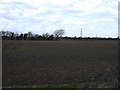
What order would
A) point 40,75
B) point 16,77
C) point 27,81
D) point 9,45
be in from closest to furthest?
point 9,45 < point 27,81 < point 16,77 < point 40,75

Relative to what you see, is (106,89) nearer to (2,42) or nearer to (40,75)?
(2,42)

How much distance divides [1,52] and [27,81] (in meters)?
9.02

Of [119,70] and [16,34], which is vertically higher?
[16,34]

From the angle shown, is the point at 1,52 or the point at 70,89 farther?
the point at 70,89

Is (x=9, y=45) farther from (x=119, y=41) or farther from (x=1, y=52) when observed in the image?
(x=119, y=41)

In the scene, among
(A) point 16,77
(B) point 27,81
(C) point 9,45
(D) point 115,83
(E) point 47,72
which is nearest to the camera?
(C) point 9,45

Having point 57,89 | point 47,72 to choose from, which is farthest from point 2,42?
point 47,72

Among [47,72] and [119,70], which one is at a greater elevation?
[119,70]

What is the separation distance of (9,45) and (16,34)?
1092 mm

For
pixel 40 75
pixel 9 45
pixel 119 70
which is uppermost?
pixel 9 45

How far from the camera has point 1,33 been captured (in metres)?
9.83

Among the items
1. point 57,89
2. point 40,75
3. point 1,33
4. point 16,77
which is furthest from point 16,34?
point 40,75

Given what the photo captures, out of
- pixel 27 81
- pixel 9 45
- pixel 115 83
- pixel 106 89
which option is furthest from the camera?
pixel 27 81

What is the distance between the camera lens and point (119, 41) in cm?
1062
